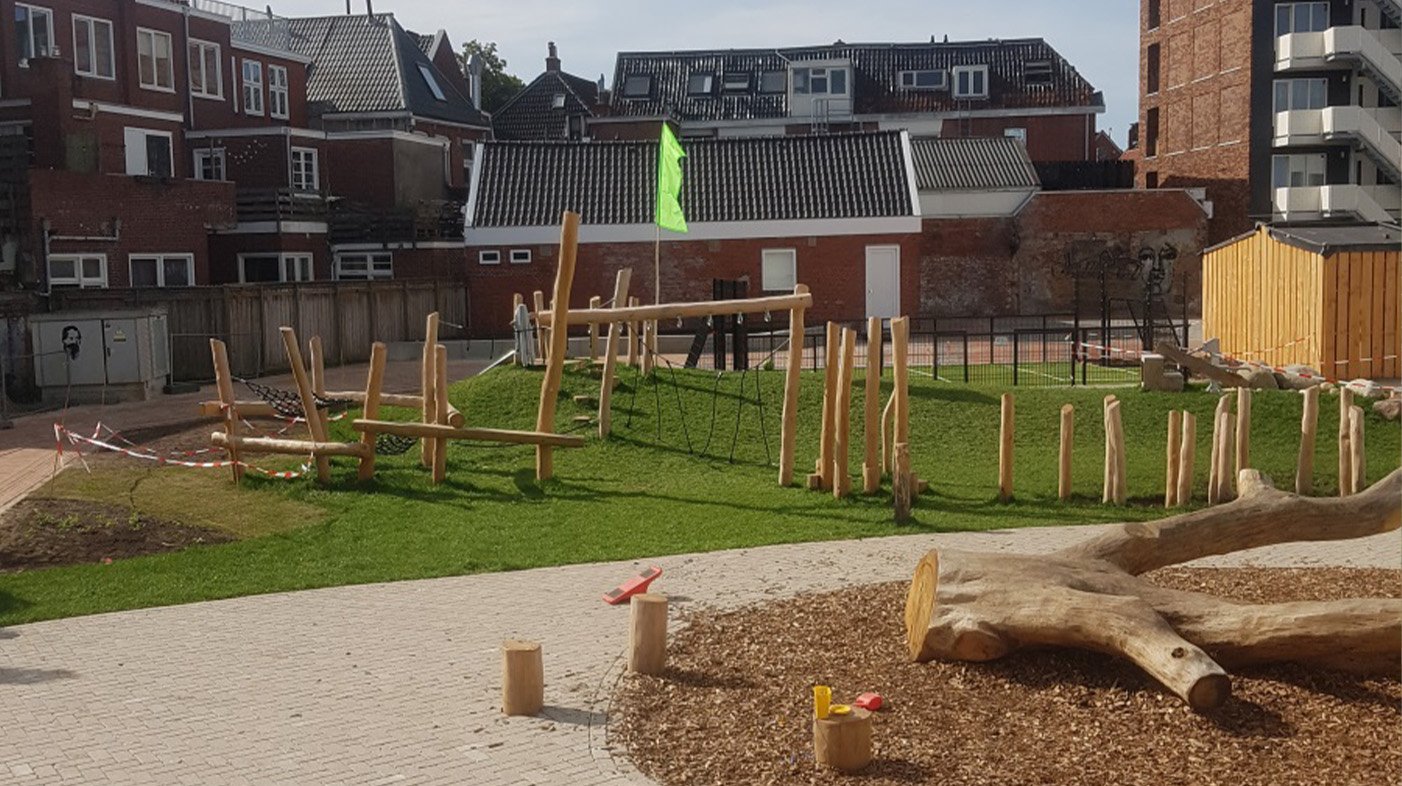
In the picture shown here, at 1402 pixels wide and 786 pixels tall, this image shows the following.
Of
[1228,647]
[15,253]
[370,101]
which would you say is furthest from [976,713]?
[370,101]

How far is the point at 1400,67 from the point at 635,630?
144ft

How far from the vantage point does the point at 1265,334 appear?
28719mm

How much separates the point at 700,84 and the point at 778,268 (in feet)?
77.1

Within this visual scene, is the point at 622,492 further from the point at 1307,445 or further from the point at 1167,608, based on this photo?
the point at 1167,608

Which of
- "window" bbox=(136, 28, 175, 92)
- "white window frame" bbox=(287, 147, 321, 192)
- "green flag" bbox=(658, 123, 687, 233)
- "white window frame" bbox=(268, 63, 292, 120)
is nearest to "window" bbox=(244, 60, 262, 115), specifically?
"white window frame" bbox=(268, 63, 292, 120)

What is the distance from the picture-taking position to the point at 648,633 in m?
10.5

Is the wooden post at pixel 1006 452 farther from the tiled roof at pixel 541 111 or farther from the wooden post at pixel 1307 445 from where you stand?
the tiled roof at pixel 541 111

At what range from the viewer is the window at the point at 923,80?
208ft

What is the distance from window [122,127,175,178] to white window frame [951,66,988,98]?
108 feet

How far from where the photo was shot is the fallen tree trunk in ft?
30.4

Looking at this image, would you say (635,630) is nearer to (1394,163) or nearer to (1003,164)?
(1003,164)

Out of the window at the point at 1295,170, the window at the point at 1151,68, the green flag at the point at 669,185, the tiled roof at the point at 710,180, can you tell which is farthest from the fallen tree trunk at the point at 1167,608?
the window at the point at 1151,68

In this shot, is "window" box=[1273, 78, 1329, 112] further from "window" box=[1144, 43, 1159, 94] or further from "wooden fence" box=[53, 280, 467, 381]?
"wooden fence" box=[53, 280, 467, 381]

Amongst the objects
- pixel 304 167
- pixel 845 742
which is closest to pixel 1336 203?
pixel 304 167
